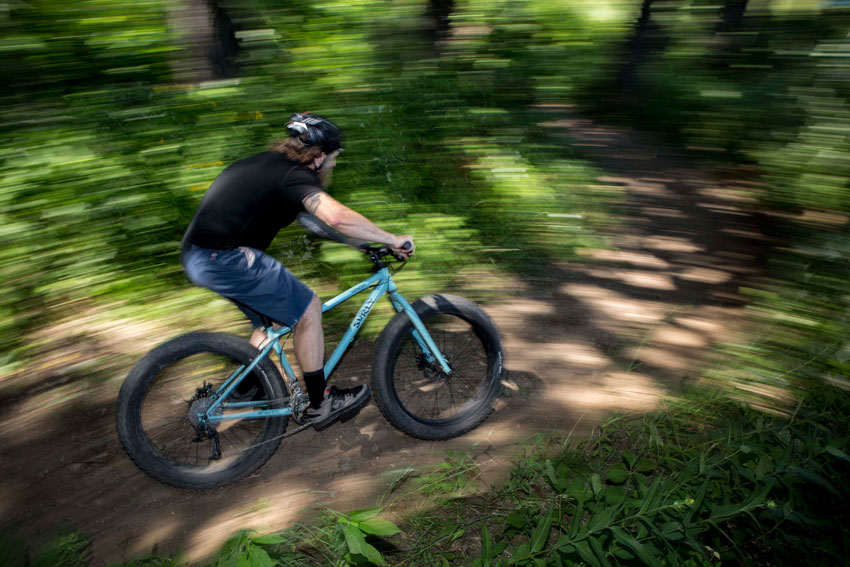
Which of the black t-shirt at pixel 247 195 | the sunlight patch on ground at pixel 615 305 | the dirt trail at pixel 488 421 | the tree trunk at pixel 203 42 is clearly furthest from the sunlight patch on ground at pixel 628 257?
the tree trunk at pixel 203 42

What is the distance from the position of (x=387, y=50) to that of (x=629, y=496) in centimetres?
378

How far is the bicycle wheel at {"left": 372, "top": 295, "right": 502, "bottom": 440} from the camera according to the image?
9.85 ft

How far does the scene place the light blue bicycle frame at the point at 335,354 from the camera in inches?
111

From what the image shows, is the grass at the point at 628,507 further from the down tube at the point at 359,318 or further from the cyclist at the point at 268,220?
the cyclist at the point at 268,220

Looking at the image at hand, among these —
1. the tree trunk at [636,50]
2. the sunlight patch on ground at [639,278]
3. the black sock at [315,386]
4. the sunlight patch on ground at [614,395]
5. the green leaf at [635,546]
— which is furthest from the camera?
the tree trunk at [636,50]

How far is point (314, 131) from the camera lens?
248 cm

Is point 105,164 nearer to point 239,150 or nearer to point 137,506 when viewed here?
point 239,150

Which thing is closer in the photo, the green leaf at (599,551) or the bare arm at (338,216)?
the green leaf at (599,551)

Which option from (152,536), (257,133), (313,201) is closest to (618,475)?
(313,201)

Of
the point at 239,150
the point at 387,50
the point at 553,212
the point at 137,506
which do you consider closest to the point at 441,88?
the point at 387,50

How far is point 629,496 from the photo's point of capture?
2514 millimetres

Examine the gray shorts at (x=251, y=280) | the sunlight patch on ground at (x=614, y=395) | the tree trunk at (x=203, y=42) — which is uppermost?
the tree trunk at (x=203, y=42)

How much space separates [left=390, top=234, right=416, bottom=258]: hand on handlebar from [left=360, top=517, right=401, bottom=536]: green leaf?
142 centimetres

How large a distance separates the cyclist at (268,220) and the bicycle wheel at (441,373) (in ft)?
1.62
